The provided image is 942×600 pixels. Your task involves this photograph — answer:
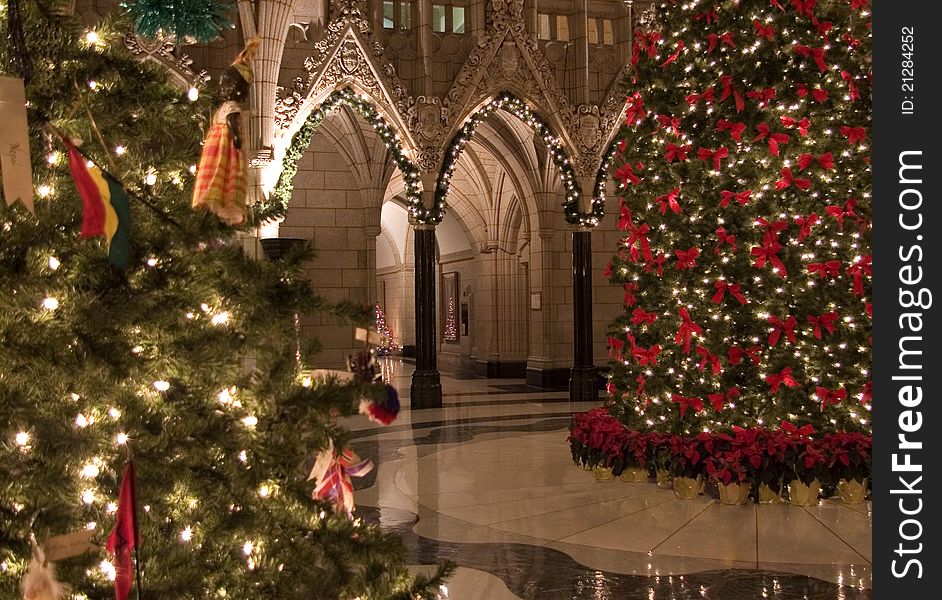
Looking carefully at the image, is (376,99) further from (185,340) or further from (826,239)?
(185,340)

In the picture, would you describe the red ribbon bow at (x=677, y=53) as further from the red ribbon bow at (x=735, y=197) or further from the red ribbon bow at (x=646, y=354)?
the red ribbon bow at (x=646, y=354)

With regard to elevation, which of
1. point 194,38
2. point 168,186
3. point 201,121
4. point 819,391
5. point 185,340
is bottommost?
point 819,391

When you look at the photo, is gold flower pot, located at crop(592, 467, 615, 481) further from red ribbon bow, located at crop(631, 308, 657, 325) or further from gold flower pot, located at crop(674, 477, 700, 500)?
red ribbon bow, located at crop(631, 308, 657, 325)

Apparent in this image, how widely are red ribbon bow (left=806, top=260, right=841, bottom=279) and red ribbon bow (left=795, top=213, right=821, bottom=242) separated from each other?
0.20 m

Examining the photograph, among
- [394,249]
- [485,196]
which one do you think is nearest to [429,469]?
[485,196]

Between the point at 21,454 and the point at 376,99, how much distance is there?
33.1 feet

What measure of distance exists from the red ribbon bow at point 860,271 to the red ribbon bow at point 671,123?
156cm

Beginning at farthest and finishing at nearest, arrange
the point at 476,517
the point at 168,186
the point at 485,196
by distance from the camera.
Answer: the point at 485,196
the point at 476,517
the point at 168,186

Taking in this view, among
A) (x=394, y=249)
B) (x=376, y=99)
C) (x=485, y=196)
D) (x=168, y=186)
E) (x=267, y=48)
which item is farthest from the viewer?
(x=394, y=249)

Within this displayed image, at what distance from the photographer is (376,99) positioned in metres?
11.7

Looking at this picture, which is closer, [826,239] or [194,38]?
[194,38]

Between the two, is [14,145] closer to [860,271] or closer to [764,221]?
[764,221]

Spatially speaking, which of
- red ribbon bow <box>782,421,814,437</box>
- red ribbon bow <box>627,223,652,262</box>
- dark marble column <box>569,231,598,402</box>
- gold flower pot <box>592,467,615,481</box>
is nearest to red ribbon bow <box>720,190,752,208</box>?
red ribbon bow <box>627,223,652,262</box>

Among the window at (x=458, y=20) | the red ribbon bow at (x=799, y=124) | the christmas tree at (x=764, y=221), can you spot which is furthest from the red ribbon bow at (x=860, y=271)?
the window at (x=458, y=20)
